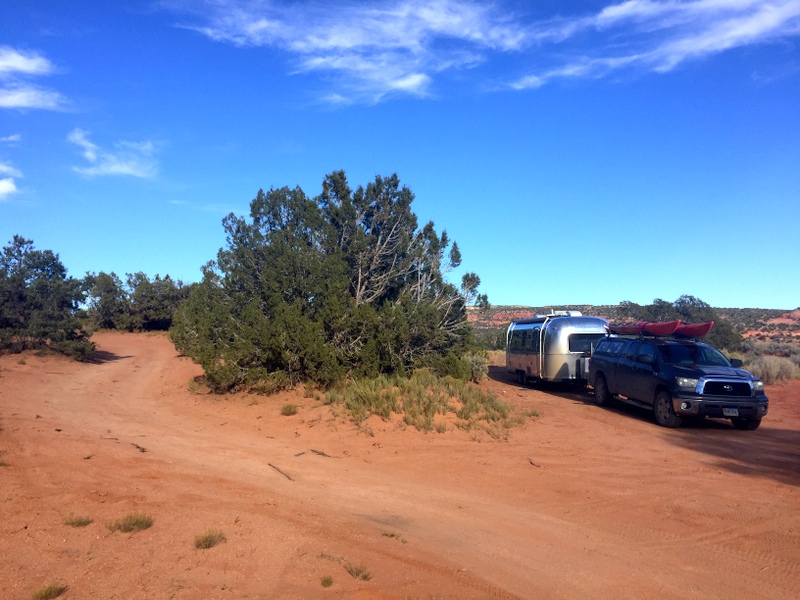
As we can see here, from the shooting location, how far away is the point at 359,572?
5277 mm

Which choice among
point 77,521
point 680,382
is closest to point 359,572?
point 77,521

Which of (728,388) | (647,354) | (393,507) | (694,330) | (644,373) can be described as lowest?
(393,507)

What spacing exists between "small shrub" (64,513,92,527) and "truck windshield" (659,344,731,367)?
12.6 meters

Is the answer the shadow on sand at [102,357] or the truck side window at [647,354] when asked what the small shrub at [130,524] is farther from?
the shadow on sand at [102,357]

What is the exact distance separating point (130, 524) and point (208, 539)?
899 millimetres

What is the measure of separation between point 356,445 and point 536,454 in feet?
11.1

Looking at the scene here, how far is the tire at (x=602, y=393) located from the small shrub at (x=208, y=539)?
→ 13392 mm

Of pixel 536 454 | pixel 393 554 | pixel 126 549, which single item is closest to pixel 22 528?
pixel 126 549

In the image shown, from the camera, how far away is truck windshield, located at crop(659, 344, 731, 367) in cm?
1459

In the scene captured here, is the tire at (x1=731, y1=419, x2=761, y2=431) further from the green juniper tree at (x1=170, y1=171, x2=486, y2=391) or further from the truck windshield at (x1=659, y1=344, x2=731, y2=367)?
the green juniper tree at (x1=170, y1=171, x2=486, y2=391)

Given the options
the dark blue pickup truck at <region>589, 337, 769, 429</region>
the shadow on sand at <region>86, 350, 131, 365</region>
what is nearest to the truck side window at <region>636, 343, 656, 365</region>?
the dark blue pickup truck at <region>589, 337, 769, 429</region>

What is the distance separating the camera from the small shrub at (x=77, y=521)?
614 cm

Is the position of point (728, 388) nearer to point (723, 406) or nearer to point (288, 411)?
point (723, 406)

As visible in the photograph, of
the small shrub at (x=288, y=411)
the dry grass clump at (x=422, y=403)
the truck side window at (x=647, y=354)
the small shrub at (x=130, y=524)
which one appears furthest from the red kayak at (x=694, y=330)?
the small shrub at (x=130, y=524)
